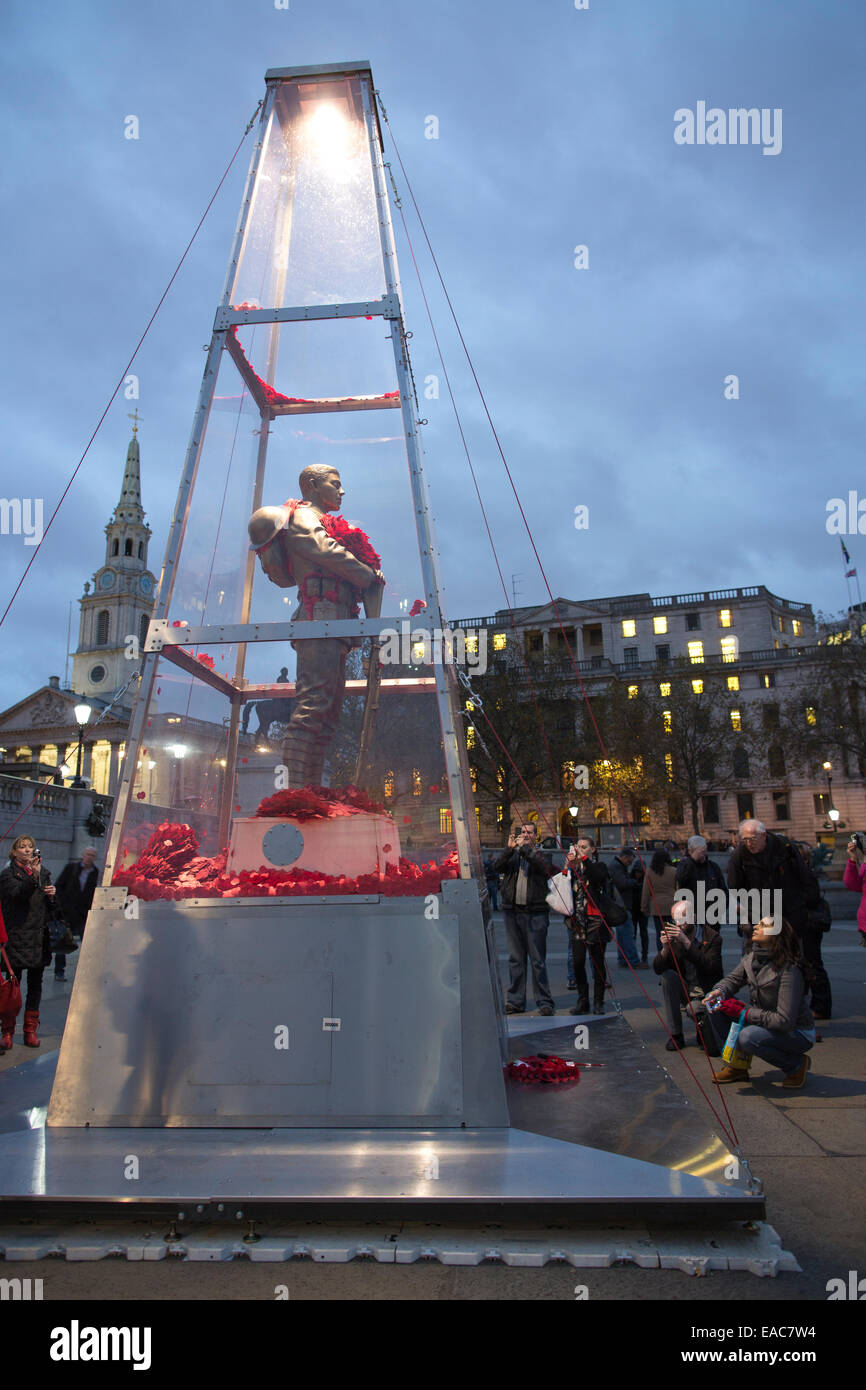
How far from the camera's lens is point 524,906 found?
8.73 metres

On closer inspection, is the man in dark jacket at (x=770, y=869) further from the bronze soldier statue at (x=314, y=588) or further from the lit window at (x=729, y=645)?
the lit window at (x=729, y=645)

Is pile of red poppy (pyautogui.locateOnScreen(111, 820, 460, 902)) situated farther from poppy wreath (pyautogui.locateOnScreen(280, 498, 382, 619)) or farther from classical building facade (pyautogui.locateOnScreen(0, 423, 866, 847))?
classical building facade (pyautogui.locateOnScreen(0, 423, 866, 847))

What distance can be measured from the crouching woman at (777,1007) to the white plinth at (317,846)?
8.65 ft

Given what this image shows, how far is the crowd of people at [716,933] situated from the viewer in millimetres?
5637

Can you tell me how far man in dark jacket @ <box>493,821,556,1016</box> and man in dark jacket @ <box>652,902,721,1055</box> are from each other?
1624mm

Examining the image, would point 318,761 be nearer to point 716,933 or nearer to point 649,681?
point 716,933

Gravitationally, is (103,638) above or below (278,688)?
above

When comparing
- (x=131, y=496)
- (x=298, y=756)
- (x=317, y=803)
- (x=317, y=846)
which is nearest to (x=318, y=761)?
(x=298, y=756)

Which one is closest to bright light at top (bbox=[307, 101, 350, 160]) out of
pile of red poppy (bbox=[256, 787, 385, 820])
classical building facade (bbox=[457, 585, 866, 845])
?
pile of red poppy (bbox=[256, 787, 385, 820])

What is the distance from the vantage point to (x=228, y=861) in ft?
16.9

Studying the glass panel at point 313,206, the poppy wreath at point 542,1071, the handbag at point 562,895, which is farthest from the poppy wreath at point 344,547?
the handbag at point 562,895

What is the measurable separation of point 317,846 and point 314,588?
1748mm

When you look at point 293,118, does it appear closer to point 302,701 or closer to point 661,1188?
point 302,701
